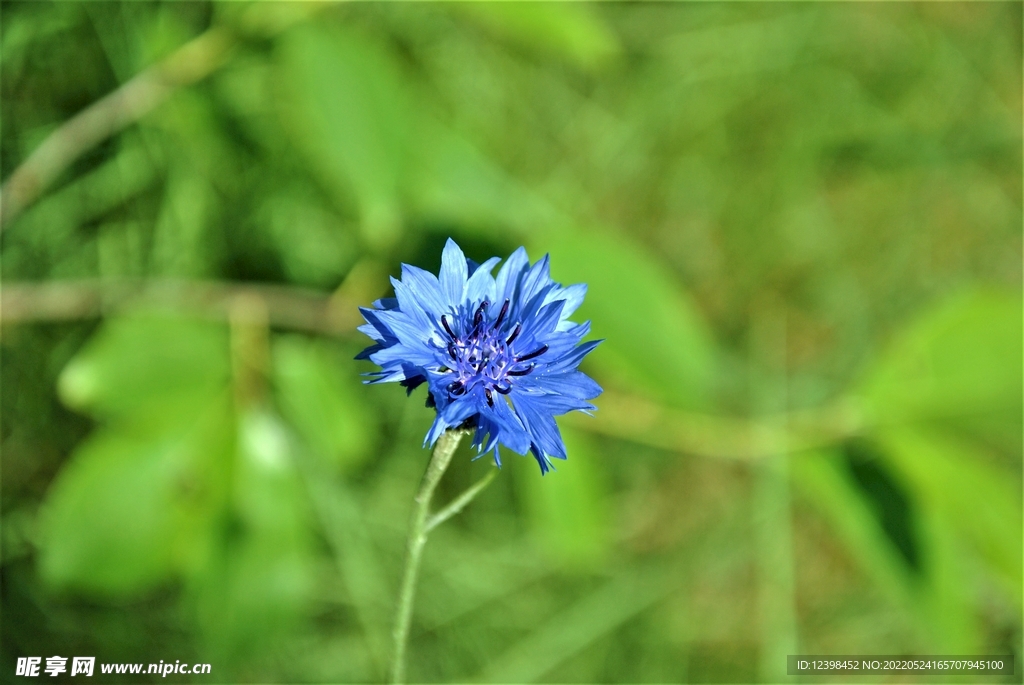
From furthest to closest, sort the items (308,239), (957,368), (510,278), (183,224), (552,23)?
1. (308,239)
2. (183,224)
3. (957,368)
4. (552,23)
5. (510,278)

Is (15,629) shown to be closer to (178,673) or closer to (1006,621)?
(178,673)

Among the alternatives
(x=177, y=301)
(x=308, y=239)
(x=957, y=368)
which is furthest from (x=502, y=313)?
(x=308, y=239)

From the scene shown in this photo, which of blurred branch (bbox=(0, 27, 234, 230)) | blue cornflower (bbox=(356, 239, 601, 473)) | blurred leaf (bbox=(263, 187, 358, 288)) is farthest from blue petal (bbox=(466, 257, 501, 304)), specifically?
blurred leaf (bbox=(263, 187, 358, 288))

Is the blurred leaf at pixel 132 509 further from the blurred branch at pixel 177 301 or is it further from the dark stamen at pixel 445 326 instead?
the dark stamen at pixel 445 326

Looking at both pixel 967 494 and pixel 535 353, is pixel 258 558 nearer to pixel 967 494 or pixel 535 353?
pixel 535 353

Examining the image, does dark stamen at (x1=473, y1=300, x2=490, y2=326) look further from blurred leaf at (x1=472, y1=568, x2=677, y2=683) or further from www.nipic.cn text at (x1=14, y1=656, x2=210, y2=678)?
blurred leaf at (x1=472, y1=568, x2=677, y2=683)

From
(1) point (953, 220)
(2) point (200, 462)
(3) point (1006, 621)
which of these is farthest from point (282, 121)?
(3) point (1006, 621)

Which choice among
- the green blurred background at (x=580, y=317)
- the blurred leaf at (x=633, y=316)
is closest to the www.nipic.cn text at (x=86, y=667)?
the green blurred background at (x=580, y=317)
